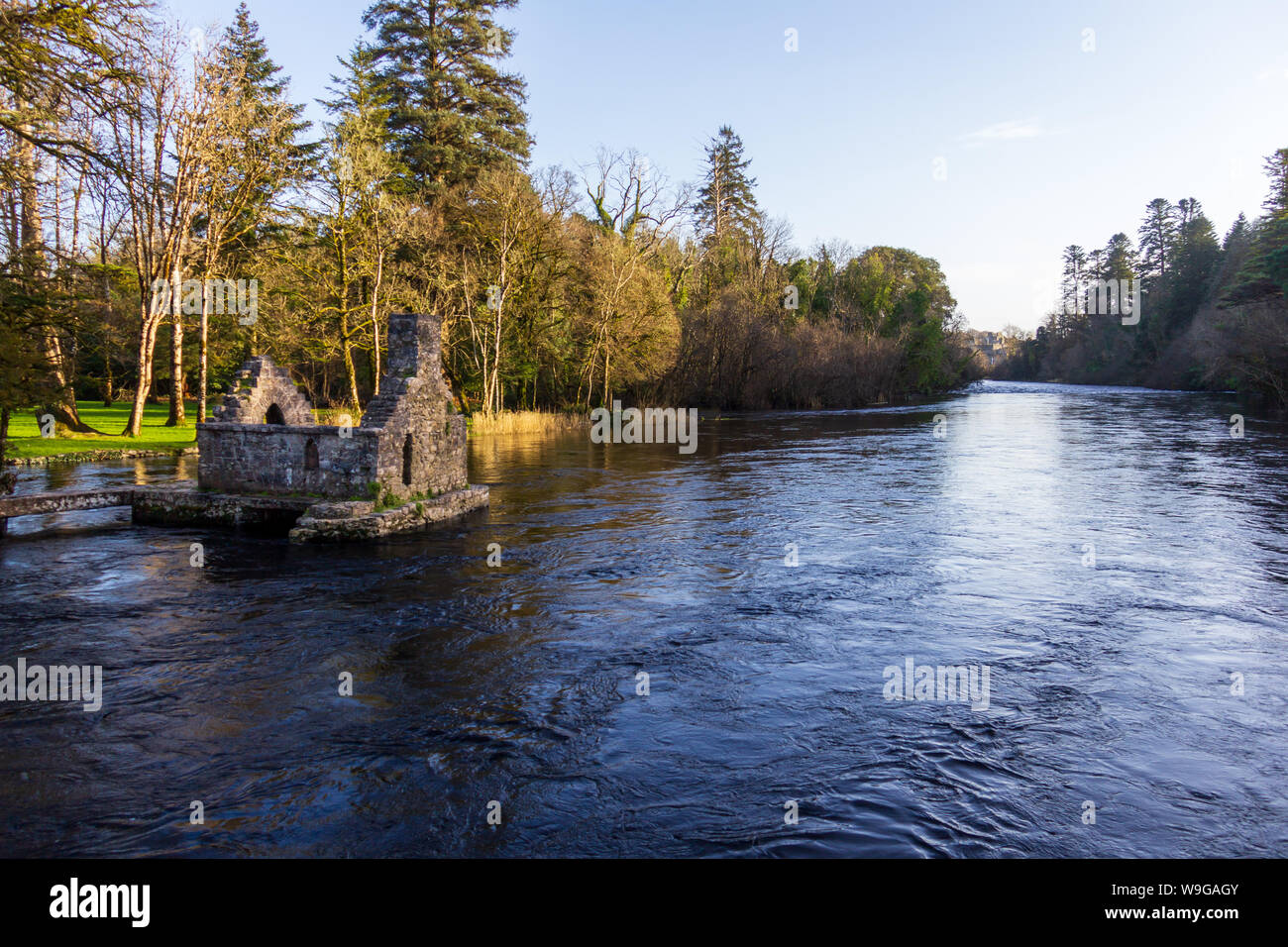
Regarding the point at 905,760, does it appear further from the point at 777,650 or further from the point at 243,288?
the point at 243,288

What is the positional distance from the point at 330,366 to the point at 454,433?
33196 millimetres

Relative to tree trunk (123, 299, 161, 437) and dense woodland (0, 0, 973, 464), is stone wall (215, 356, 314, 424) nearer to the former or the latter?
dense woodland (0, 0, 973, 464)

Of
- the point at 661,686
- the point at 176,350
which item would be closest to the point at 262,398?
the point at 661,686

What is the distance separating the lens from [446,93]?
43.5 m

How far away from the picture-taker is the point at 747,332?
5003 centimetres
